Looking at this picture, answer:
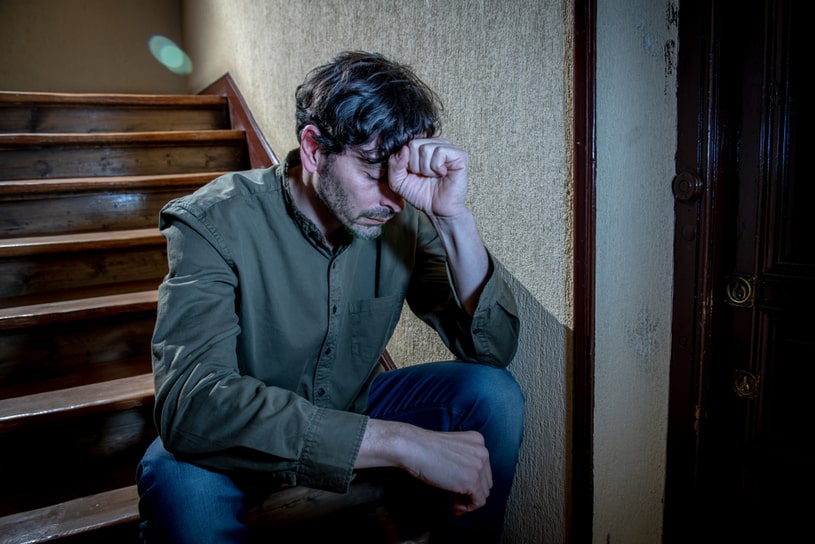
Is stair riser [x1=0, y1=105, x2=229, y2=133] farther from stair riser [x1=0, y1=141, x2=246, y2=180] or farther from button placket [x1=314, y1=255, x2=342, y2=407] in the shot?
button placket [x1=314, y1=255, x2=342, y2=407]

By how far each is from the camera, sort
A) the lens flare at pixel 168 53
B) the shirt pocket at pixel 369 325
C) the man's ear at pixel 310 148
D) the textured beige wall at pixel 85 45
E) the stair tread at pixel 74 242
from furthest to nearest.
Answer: the lens flare at pixel 168 53, the textured beige wall at pixel 85 45, the stair tread at pixel 74 242, the shirt pocket at pixel 369 325, the man's ear at pixel 310 148

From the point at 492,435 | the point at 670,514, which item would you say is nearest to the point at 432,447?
the point at 492,435

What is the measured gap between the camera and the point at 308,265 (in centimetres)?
110

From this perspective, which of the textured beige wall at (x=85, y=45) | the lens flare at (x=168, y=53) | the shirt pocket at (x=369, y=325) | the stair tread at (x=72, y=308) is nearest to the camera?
the shirt pocket at (x=369, y=325)

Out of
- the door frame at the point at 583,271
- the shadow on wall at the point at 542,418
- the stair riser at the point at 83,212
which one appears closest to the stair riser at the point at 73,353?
the stair riser at the point at 83,212

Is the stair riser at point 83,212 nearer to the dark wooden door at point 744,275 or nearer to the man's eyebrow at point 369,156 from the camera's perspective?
the man's eyebrow at point 369,156

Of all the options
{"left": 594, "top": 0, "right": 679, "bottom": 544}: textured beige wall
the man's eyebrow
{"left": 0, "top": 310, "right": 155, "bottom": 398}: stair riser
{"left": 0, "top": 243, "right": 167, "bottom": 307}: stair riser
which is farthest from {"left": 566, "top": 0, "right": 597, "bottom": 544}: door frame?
{"left": 0, "top": 243, "right": 167, "bottom": 307}: stair riser

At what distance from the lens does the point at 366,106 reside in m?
1.01

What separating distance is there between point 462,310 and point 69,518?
0.94m

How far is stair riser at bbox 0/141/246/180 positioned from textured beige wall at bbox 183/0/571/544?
1260mm

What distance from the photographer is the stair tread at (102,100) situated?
2352 millimetres

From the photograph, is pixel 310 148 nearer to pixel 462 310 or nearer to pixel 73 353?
pixel 462 310

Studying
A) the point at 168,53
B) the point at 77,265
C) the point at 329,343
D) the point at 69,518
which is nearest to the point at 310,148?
the point at 329,343

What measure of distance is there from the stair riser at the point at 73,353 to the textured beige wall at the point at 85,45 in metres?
2.74
